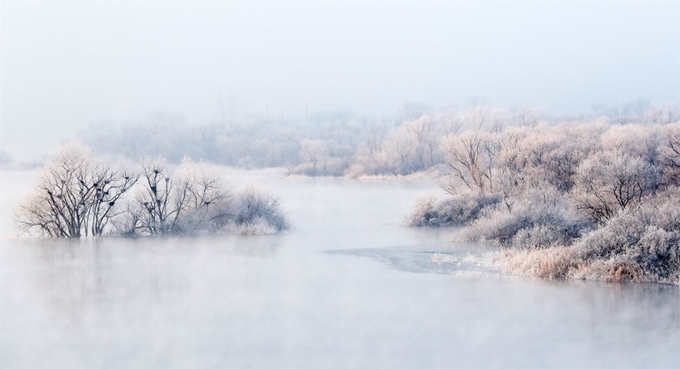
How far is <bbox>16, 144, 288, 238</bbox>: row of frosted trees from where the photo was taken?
2791cm

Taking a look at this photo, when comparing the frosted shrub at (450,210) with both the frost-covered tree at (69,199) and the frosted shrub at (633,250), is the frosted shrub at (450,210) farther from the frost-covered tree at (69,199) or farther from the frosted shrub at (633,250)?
the frosted shrub at (633,250)

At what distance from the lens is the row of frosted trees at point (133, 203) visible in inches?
1099

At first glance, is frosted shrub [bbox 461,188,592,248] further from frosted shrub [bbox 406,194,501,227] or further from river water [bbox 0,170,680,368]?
frosted shrub [bbox 406,194,501,227]

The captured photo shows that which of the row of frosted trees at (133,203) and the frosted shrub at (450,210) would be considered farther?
the frosted shrub at (450,210)

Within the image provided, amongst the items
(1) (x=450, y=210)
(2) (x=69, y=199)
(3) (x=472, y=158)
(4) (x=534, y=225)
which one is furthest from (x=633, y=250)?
(2) (x=69, y=199)

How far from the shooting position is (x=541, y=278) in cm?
1758

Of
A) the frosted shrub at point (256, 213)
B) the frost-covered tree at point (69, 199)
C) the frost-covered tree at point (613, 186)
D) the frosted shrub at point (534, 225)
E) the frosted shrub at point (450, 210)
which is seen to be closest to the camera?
the frosted shrub at point (534, 225)

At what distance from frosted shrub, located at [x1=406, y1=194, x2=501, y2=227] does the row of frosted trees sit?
17.5 ft

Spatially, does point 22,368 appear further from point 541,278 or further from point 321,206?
point 321,206

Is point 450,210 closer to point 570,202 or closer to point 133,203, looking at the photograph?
point 570,202

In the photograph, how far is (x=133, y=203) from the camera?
94.1 ft

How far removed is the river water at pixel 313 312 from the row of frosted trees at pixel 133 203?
279 centimetres

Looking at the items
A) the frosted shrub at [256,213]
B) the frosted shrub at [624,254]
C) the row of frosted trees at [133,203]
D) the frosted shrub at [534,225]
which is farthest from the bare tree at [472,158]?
the frosted shrub at [624,254]

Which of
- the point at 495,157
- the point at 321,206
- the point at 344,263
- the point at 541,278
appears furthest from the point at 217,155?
the point at 541,278
